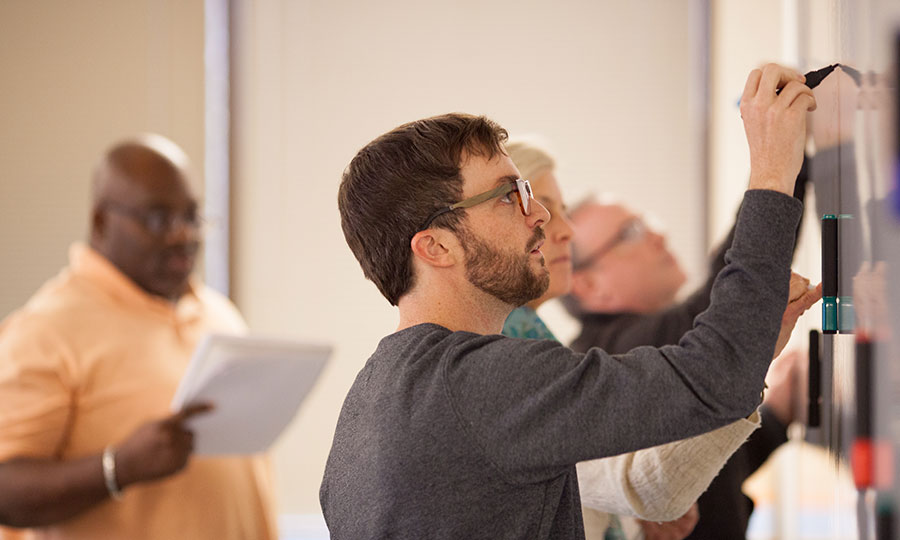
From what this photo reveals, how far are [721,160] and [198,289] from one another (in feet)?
5.98

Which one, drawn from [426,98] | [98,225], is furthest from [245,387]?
[426,98]

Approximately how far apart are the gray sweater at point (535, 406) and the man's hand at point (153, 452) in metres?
0.87

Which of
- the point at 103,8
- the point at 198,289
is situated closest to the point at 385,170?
the point at 198,289

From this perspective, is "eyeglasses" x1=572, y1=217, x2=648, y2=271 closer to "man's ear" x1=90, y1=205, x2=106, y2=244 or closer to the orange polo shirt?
the orange polo shirt

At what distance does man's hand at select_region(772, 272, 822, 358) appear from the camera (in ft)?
2.94

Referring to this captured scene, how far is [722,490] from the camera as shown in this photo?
150 cm

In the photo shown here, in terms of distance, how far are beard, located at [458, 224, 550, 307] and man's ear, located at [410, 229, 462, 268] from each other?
1cm

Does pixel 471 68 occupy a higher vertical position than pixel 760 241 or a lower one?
higher

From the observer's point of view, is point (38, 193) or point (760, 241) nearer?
point (760, 241)

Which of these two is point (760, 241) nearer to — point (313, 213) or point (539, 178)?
point (539, 178)

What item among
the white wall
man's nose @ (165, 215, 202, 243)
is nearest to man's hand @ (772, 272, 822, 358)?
man's nose @ (165, 215, 202, 243)

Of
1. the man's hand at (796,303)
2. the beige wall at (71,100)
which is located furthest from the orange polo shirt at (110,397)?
the man's hand at (796,303)

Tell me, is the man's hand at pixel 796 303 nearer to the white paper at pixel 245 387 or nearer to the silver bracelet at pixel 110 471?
the white paper at pixel 245 387

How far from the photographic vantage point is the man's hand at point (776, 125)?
0.77 metres
